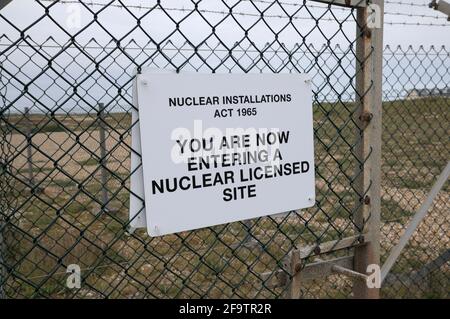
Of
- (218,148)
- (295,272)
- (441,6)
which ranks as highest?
(441,6)

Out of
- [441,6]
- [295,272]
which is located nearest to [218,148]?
[295,272]

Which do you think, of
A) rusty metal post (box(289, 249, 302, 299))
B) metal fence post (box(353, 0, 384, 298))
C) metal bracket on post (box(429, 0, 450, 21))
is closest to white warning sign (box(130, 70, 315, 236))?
rusty metal post (box(289, 249, 302, 299))

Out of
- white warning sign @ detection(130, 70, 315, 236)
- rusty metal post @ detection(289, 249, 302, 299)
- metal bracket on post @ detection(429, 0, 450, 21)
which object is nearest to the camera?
white warning sign @ detection(130, 70, 315, 236)

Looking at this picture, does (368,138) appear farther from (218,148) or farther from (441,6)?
(441,6)

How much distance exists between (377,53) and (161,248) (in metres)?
3.63

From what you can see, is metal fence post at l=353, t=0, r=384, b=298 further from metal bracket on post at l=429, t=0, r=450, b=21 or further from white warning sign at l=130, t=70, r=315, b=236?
metal bracket on post at l=429, t=0, r=450, b=21

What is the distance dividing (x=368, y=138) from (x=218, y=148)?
35.0 inches

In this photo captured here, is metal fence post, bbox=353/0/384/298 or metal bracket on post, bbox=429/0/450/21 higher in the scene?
metal bracket on post, bbox=429/0/450/21

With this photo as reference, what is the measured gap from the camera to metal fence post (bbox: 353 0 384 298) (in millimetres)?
2117

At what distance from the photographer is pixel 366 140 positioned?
2.17 m

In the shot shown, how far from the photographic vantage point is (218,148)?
168cm

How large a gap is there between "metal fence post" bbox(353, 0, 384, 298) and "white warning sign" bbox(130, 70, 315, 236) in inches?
15.4
